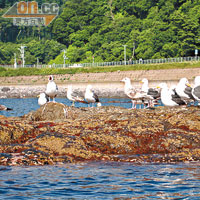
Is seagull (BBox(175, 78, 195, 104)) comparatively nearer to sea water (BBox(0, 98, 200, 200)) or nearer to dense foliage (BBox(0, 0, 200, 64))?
sea water (BBox(0, 98, 200, 200))

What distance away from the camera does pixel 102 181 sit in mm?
9578

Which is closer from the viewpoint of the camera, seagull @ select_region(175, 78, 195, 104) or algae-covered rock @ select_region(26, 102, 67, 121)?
algae-covered rock @ select_region(26, 102, 67, 121)

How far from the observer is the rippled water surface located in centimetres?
865

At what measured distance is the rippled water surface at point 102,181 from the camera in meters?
8.65

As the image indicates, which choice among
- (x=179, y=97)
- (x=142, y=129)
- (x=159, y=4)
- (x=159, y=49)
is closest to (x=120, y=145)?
(x=142, y=129)

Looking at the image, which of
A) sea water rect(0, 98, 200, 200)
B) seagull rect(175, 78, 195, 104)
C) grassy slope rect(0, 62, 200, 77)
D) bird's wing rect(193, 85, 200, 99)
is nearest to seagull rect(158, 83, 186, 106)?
seagull rect(175, 78, 195, 104)

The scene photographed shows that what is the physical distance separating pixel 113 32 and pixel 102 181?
112 metres

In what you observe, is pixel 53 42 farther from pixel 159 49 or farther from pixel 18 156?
pixel 18 156

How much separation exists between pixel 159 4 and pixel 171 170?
126971 millimetres

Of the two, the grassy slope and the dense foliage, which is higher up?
the dense foliage

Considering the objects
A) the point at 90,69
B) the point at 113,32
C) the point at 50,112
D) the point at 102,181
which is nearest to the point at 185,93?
the point at 50,112

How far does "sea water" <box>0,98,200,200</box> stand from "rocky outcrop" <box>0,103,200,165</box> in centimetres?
33

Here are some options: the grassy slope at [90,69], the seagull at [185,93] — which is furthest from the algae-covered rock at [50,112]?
the grassy slope at [90,69]

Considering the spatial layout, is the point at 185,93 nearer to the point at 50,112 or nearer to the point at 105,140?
the point at 50,112
